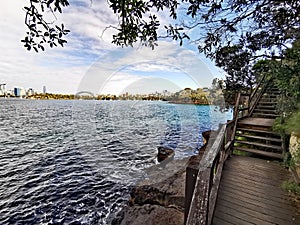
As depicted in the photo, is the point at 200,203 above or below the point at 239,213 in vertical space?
above

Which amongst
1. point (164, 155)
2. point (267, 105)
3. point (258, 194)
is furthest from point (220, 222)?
point (267, 105)

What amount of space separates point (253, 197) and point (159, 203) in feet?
7.43

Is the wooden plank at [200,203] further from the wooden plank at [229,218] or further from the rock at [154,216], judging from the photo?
the rock at [154,216]

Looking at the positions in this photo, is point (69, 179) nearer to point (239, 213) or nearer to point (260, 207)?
point (239, 213)

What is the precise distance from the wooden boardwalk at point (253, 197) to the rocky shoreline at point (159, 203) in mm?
812

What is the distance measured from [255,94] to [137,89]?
10173 millimetres

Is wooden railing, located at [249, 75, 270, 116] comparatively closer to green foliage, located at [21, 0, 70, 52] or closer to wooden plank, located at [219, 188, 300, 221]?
wooden plank, located at [219, 188, 300, 221]

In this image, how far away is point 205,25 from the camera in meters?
3.30

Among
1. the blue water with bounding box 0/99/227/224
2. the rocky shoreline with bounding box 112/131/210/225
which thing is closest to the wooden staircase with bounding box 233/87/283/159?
the rocky shoreline with bounding box 112/131/210/225

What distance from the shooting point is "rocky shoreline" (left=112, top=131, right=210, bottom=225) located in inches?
137

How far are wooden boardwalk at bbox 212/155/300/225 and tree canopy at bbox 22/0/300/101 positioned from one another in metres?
2.60

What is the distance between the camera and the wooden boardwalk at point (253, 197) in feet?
8.53

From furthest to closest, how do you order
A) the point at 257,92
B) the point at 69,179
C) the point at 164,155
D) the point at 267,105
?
the point at 164,155 < the point at 257,92 < the point at 267,105 < the point at 69,179

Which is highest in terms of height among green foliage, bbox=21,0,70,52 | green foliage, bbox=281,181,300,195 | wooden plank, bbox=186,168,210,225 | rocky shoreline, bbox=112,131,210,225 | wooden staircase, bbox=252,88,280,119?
green foliage, bbox=21,0,70,52
